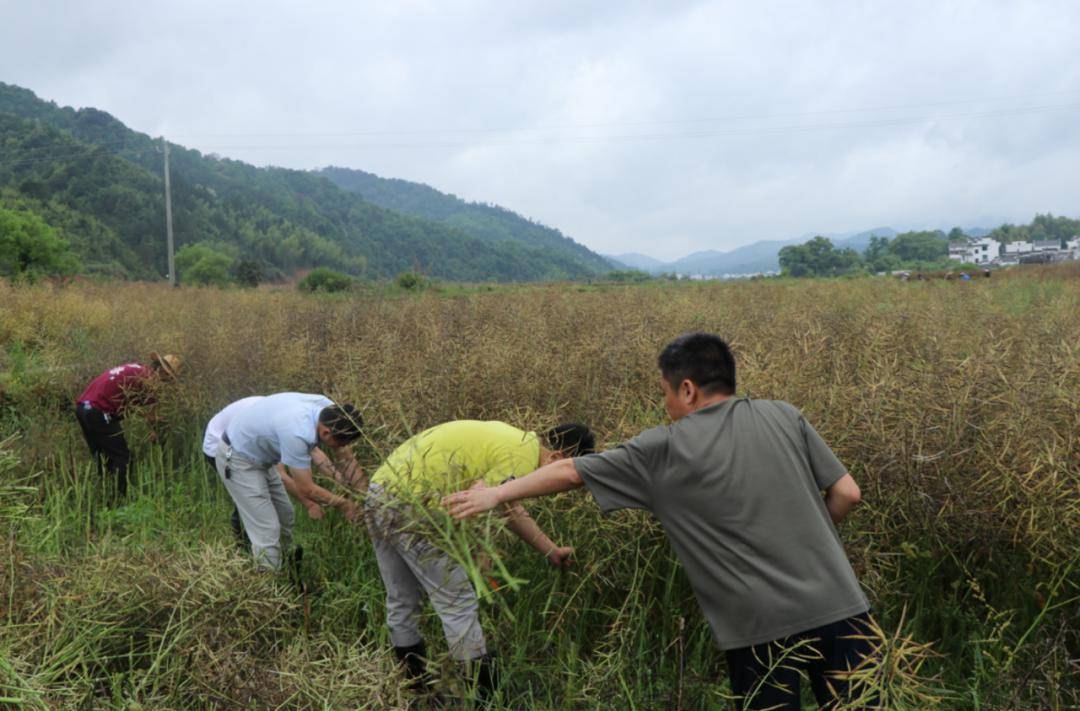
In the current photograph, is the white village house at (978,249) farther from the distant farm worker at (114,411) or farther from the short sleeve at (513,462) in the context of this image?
the short sleeve at (513,462)

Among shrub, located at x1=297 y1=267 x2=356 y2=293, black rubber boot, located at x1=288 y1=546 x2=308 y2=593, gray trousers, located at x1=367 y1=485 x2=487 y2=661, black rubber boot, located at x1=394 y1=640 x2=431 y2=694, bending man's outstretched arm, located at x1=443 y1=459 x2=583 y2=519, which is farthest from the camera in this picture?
shrub, located at x1=297 y1=267 x2=356 y2=293

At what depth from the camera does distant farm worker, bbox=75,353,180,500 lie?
5191 millimetres

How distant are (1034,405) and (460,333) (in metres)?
4.59

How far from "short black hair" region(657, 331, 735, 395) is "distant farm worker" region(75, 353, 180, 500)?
15.3 feet

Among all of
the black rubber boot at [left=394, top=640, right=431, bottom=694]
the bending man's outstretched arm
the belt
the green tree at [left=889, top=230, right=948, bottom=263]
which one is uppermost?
the green tree at [left=889, top=230, right=948, bottom=263]

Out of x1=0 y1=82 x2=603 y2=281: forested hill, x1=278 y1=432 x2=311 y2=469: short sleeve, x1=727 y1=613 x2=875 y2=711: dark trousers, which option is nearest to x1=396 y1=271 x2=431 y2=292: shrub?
x1=0 y1=82 x2=603 y2=281: forested hill

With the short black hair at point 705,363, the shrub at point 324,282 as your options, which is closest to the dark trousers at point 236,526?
the short black hair at point 705,363

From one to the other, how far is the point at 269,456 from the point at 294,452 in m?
0.46

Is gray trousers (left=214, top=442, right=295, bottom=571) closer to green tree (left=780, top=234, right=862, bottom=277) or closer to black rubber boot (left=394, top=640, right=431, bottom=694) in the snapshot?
black rubber boot (left=394, top=640, right=431, bottom=694)

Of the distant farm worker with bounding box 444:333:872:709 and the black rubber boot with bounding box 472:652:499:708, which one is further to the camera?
the black rubber boot with bounding box 472:652:499:708

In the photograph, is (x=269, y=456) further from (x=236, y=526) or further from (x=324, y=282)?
(x=324, y=282)

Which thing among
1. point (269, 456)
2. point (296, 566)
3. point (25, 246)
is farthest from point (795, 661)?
point (25, 246)

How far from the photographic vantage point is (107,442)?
5238mm

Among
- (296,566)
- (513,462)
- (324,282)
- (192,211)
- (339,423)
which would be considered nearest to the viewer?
(513,462)
